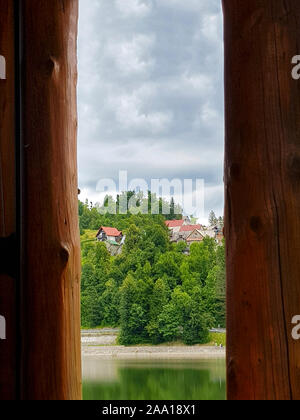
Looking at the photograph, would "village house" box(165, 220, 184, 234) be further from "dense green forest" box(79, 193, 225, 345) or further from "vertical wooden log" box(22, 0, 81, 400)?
"vertical wooden log" box(22, 0, 81, 400)

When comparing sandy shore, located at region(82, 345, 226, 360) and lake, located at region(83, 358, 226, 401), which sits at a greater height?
sandy shore, located at region(82, 345, 226, 360)

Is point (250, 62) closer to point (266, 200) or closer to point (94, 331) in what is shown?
point (266, 200)

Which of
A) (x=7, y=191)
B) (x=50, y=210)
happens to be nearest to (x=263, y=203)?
(x=50, y=210)

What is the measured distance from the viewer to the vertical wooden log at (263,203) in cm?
83

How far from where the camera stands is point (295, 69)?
0.87 metres

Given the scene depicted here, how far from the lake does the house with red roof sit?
1.26ft

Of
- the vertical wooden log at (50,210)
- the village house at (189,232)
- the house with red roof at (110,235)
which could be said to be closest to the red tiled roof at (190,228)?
the village house at (189,232)

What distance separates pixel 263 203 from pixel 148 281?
2.54ft

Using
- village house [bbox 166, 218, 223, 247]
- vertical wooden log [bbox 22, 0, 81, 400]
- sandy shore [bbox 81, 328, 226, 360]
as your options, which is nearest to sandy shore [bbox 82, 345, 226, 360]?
sandy shore [bbox 81, 328, 226, 360]

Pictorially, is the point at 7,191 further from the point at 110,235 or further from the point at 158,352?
the point at 158,352

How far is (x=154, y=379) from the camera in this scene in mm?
1786

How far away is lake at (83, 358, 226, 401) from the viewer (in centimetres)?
153

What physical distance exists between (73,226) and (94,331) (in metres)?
0.58
